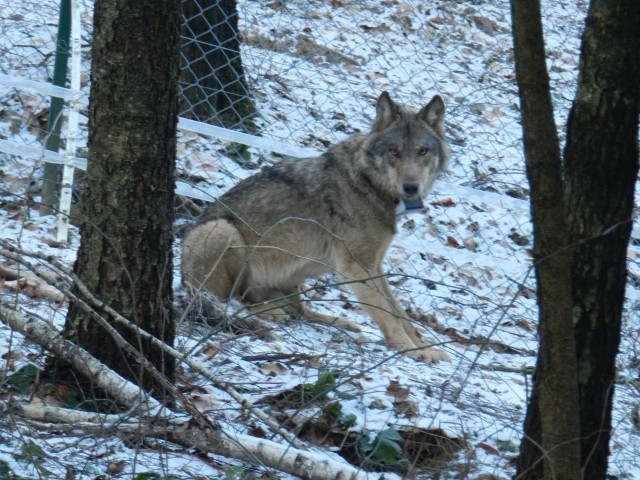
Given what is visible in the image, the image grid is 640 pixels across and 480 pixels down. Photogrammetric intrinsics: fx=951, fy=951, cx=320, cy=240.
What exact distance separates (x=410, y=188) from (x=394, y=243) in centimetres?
104

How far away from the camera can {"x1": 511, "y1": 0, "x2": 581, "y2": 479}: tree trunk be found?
8.23 feet

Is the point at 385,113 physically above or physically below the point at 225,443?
above

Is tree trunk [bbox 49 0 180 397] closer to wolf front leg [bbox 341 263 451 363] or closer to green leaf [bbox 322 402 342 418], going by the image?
green leaf [bbox 322 402 342 418]

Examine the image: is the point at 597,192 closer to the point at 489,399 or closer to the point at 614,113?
the point at 614,113

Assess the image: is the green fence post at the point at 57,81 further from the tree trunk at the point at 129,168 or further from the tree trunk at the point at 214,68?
the tree trunk at the point at 129,168

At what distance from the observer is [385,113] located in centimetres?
655

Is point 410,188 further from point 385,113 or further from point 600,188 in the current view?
point 600,188

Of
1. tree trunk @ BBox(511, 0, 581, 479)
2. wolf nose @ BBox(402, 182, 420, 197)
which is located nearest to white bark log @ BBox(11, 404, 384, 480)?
tree trunk @ BBox(511, 0, 581, 479)

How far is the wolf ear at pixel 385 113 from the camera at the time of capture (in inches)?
256

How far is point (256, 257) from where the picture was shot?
257 inches

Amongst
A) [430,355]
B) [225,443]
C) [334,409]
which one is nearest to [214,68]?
[430,355]

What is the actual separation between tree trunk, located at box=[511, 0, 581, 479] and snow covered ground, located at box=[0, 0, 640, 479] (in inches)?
33.2

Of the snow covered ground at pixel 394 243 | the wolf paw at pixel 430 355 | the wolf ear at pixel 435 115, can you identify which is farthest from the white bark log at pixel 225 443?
the wolf ear at pixel 435 115

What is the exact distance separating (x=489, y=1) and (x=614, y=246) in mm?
6912
